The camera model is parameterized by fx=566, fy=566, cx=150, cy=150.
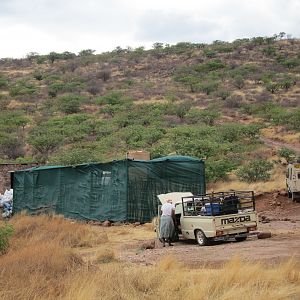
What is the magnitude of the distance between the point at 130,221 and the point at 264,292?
12.6 meters

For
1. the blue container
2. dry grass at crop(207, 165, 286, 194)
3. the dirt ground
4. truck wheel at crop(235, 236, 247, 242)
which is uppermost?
dry grass at crop(207, 165, 286, 194)

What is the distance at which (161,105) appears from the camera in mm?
57969

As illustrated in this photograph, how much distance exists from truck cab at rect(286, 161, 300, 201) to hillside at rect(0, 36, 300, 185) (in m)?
6.92

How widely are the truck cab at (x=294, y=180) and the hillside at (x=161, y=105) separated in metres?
6.92

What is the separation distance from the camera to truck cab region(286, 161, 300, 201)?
75.5ft

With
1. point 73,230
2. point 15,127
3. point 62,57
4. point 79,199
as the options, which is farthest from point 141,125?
point 62,57

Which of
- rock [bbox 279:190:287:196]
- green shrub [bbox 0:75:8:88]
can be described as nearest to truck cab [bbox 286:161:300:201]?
rock [bbox 279:190:287:196]

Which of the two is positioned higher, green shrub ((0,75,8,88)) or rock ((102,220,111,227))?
green shrub ((0,75,8,88))

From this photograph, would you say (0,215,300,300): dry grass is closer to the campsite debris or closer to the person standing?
the person standing

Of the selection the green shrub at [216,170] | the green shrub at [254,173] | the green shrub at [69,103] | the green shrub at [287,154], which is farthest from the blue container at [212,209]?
the green shrub at [69,103]

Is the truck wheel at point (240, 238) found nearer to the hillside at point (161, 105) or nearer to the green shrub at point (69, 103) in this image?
the hillside at point (161, 105)

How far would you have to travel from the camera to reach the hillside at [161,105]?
130 feet

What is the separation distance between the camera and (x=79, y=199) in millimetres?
22281

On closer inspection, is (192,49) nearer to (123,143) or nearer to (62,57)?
(62,57)
